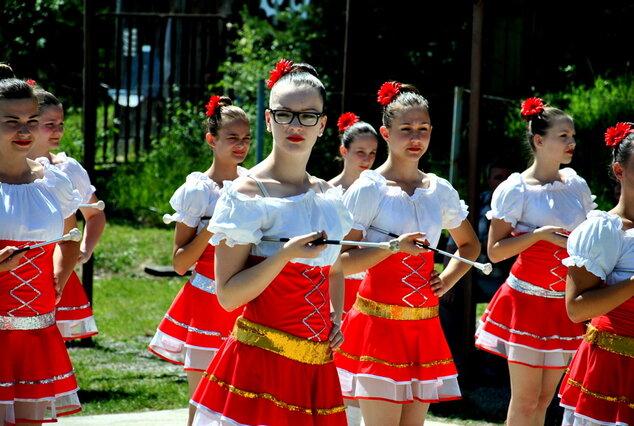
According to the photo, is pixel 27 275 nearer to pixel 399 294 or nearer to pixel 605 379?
pixel 399 294

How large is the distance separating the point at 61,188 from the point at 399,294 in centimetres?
162

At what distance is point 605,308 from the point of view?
3762 millimetres

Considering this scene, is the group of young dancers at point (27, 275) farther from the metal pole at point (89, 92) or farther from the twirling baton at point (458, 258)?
the metal pole at point (89, 92)

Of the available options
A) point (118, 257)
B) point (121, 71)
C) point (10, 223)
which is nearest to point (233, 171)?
point (10, 223)

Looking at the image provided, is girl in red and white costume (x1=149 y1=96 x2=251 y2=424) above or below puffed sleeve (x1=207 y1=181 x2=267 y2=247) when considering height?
below

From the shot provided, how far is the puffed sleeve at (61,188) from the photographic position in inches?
168

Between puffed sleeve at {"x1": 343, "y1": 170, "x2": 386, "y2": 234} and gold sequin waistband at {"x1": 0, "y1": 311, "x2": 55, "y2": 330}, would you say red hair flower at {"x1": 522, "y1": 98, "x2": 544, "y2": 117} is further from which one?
gold sequin waistband at {"x1": 0, "y1": 311, "x2": 55, "y2": 330}

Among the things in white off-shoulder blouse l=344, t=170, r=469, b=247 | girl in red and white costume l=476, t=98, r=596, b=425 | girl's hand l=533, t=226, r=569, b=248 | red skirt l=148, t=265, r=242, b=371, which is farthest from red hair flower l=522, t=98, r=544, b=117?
red skirt l=148, t=265, r=242, b=371

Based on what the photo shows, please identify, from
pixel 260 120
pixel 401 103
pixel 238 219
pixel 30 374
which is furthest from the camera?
pixel 260 120

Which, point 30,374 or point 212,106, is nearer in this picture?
point 30,374

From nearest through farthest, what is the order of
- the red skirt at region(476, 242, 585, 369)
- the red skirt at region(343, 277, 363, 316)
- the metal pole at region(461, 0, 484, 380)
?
the red skirt at region(476, 242, 585, 369)
the red skirt at region(343, 277, 363, 316)
the metal pole at region(461, 0, 484, 380)

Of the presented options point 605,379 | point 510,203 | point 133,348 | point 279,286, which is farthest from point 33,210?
point 133,348

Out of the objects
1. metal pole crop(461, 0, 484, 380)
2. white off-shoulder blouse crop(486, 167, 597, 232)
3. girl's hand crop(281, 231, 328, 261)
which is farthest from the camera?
metal pole crop(461, 0, 484, 380)

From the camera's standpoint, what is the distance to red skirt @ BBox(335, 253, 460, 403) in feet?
14.5
